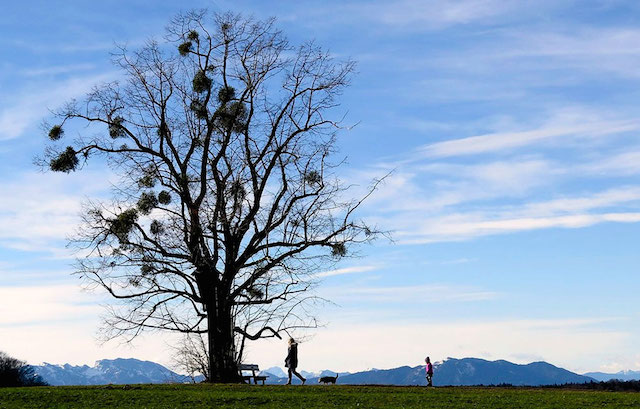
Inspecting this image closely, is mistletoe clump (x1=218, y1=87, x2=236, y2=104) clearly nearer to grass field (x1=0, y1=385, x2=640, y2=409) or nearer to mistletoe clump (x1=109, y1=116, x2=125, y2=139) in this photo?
mistletoe clump (x1=109, y1=116, x2=125, y2=139)

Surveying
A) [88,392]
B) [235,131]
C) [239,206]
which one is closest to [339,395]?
[88,392]

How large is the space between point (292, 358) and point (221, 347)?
12.2 feet

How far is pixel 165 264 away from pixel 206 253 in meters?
1.54

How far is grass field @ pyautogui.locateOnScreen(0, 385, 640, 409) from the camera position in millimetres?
20297

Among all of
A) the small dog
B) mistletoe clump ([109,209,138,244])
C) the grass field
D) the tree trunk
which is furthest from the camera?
the tree trunk

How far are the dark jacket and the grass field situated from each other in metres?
1.75

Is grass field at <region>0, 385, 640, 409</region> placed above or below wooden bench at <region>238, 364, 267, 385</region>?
below

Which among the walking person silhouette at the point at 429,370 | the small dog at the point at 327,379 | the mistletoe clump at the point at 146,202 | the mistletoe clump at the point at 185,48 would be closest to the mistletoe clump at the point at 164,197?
the mistletoe clump at the point at 146,202

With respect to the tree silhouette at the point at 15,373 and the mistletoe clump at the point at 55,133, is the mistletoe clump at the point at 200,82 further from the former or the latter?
the tree silhouette at the point at 15,373

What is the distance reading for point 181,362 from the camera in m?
30.4

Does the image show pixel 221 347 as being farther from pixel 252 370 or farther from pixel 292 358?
pixel 292 358

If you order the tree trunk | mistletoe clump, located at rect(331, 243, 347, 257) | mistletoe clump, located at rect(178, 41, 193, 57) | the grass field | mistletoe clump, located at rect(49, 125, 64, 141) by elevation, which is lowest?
the grass field

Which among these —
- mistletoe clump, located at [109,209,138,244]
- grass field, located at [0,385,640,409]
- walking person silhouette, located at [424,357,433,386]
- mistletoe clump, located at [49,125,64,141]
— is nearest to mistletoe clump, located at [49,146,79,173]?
mistletoe clump, located at [49,125,64,141]

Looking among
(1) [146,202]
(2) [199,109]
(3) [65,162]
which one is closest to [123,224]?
(1) [146,202]
